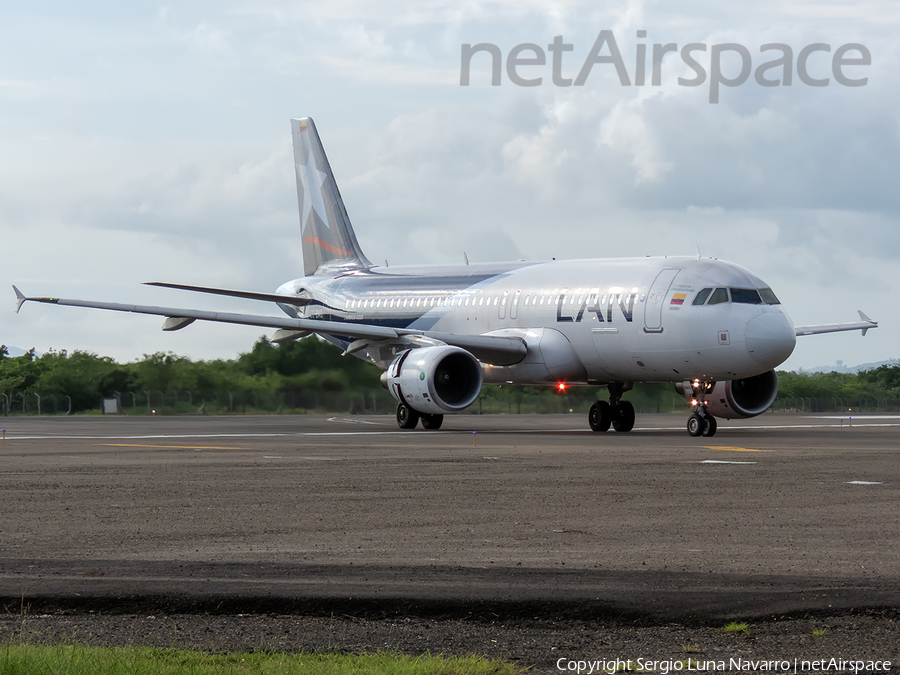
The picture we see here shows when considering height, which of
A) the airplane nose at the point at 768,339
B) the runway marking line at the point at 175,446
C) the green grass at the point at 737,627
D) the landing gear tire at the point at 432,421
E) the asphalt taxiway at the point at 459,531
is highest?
the airplane nose at the point at 768,339

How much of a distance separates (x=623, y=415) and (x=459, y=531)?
72.3 feet

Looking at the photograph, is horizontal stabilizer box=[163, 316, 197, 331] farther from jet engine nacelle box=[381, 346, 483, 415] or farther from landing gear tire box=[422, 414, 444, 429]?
landing gear tire box=[422, 414, 444, 429]

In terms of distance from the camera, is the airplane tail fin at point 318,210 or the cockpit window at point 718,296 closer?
the cockpit window at point 718,296

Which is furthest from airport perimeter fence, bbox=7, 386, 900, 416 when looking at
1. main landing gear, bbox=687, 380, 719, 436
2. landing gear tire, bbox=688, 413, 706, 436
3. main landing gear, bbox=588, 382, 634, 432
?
landing gear tire, bbox=688, 413, 706, 436

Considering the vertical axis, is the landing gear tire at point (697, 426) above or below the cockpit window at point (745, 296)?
below

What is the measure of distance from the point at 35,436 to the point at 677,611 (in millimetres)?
25692

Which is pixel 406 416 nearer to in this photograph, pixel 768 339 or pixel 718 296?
pixel 718 296

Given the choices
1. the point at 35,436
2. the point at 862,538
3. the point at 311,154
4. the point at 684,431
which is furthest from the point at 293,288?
the point at 862,538

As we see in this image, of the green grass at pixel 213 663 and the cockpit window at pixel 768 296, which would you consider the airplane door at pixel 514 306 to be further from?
the green grass at pixel 213 663

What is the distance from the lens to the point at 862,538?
9.73 metres

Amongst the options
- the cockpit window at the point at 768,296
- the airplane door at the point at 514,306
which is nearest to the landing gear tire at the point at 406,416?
the airplane door at the point at 514,306

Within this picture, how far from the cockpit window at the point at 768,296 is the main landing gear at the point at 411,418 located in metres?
8.96

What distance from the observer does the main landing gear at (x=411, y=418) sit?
31.9 metres

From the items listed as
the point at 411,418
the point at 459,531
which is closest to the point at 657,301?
the point at 411,418
